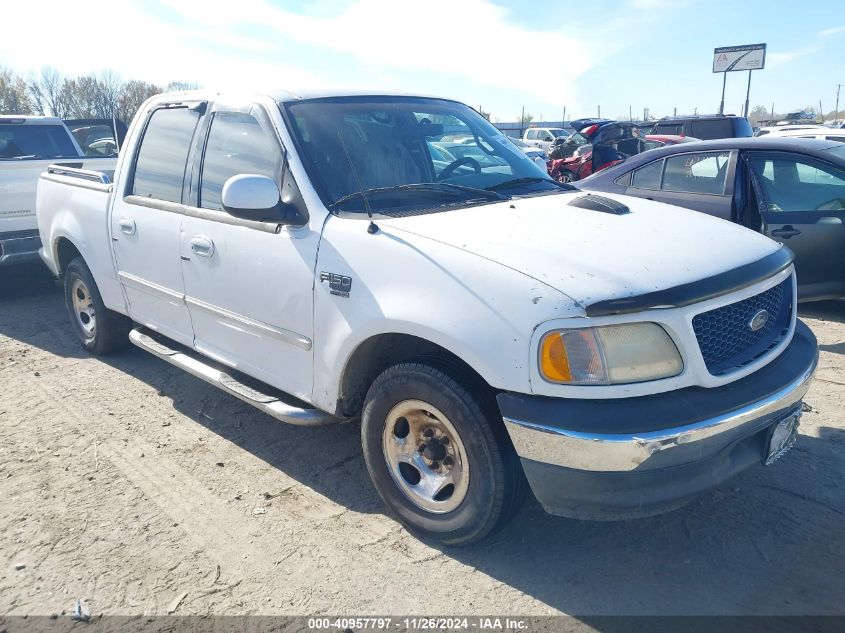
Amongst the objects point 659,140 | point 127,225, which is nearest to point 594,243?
point 127,225

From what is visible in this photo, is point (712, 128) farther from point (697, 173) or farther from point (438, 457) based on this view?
point (438, 457)

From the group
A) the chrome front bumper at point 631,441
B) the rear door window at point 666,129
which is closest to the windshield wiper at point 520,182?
the chrome front bumper at point 631,441

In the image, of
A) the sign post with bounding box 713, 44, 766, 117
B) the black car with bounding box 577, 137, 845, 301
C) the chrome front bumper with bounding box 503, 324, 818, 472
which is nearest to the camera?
the chrome front bumper with bounding box 503, 324, 818, 472

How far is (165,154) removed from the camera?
437 cm

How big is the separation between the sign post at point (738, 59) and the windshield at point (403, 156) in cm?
4374

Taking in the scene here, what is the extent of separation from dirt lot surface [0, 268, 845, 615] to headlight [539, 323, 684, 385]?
92 centimetres

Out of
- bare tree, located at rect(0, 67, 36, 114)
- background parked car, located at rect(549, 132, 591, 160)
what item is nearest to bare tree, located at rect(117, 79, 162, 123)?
bare tree, located at rect(0, 67, 36, 114)

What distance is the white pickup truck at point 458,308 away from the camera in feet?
8.07

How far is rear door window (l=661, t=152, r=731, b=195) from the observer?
6.09m

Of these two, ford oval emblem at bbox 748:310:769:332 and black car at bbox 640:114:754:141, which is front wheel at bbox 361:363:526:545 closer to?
ford oval emblem at bbox 748:310:769:332

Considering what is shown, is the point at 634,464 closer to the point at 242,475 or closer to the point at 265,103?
the point at 242,475

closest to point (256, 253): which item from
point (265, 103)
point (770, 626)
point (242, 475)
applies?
point (265, 103)

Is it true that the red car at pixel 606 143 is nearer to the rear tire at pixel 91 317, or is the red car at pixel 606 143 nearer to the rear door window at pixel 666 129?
the rear door window at pixel 666 129

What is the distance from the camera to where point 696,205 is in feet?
20.2
